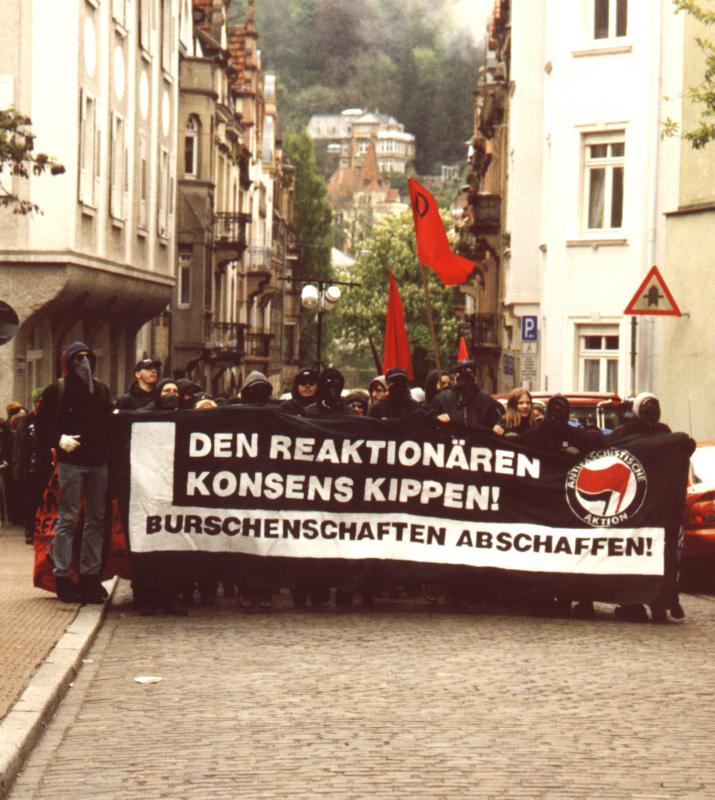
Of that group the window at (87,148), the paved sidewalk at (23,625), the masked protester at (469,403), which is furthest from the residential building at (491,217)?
the paved sidewalk at (23,625)


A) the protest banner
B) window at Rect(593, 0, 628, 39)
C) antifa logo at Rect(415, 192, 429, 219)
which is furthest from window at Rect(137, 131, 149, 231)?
the protest banner

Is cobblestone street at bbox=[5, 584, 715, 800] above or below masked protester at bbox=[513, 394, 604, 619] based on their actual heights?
below

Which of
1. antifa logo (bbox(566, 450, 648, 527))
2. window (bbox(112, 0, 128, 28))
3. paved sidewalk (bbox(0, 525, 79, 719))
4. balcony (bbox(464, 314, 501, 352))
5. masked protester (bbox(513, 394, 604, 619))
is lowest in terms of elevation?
paved sidewalk (bbox(0, 525, 79, 719))

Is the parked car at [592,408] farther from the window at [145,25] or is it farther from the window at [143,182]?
the window at [145,25]

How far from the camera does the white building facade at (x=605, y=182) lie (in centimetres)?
3400

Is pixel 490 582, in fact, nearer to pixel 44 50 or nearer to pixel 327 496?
pixel 327 496

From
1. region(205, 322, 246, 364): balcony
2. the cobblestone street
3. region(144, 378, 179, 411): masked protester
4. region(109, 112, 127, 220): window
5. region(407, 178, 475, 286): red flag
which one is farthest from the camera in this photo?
region(205, 322, 246, 364): balcony

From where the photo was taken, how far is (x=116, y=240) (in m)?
34.7

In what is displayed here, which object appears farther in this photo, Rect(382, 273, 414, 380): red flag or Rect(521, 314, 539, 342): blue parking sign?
Rect(521, 314, 539, 342): blue parking sign

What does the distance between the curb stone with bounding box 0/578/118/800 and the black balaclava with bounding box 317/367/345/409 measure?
9.01 ft

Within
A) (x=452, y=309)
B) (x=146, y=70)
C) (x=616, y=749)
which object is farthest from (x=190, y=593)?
(x=452, y=309)

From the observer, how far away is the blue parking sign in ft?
101

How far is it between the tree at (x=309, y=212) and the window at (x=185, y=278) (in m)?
68.1

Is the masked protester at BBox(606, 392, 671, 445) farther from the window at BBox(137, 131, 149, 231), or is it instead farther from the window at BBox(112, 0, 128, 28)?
the window at BBox(137, 131, 149, 231)
